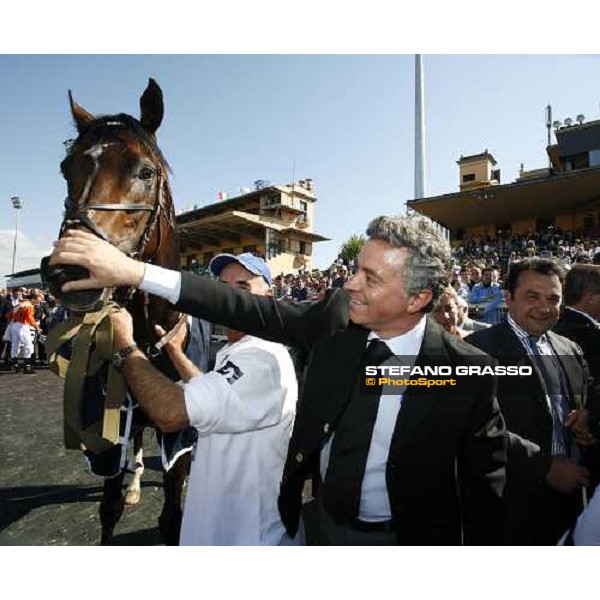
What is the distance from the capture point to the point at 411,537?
162 centimetres

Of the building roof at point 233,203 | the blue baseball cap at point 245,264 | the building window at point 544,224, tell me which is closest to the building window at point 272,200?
the building roof at point 233,203

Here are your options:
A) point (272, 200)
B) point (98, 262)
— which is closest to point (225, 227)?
point (272, 200)

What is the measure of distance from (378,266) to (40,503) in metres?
3.94

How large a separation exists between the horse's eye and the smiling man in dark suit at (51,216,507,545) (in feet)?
3.48

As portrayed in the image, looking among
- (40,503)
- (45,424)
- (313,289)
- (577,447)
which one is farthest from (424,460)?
(313,289)

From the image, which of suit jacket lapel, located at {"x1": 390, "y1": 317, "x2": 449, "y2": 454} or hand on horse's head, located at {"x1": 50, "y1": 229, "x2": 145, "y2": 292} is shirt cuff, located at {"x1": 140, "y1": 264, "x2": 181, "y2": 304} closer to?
hand on horse's head, located at {"x1": 50, "y1": 229, "x2": 145, "y2": 292}

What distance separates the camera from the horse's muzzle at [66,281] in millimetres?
1480

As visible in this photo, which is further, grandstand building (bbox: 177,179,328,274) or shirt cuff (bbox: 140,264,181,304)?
grandstand building (bbox: 177,179,328,274)

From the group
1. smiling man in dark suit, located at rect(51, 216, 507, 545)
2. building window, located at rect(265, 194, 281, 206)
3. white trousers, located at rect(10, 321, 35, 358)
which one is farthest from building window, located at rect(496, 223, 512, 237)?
smiling man in dark suit, located at rect(51, 216, 507, 545)

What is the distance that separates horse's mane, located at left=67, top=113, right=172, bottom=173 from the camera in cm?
208

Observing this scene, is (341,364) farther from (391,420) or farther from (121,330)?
(121,330)

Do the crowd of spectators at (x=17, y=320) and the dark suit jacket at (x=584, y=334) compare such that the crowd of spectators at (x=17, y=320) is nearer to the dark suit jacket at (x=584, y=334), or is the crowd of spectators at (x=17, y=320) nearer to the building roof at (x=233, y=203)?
the dark suit jacket at (x=584, y=334)

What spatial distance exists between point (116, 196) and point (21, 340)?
11.7 meters

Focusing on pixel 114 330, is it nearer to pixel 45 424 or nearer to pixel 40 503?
pixel 40 503
